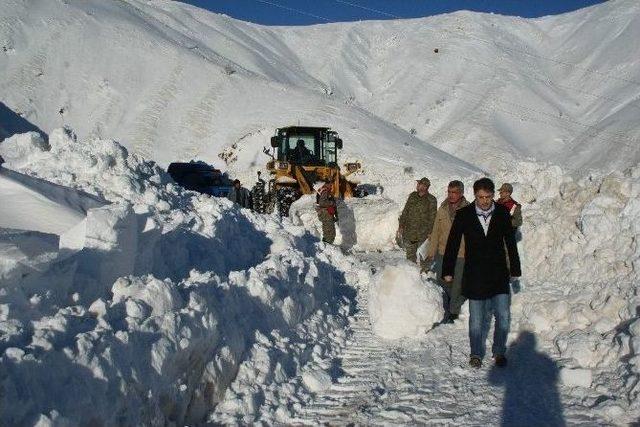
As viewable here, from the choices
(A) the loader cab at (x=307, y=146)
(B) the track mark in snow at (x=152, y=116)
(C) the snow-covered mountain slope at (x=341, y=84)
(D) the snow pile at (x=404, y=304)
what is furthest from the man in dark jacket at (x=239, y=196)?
(B) the track mark in snow at (x=152, y=116)

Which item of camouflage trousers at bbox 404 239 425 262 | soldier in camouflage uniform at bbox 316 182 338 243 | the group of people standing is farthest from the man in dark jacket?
the group of people standing

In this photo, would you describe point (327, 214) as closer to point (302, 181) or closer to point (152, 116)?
point (302, 181)

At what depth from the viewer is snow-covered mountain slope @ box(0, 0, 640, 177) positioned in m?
35.7

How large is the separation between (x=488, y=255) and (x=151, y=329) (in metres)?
2.88

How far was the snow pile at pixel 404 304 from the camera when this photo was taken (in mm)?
6375

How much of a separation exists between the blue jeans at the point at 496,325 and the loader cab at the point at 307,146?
1215cm

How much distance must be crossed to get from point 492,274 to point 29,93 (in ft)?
125

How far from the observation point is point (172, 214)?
856 centimetres

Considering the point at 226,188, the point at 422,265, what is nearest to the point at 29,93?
the point at 226,188

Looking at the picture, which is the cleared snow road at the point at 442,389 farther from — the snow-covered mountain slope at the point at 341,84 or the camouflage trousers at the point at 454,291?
the snow-covered mountain slope at the point at 341,84

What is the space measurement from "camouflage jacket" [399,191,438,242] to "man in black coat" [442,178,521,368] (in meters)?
3.16

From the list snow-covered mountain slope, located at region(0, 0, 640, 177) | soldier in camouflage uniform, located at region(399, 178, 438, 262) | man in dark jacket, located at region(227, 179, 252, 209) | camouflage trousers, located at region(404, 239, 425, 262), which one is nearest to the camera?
soldier in camouflage uniform, located at region(399, 178, 438, 262)

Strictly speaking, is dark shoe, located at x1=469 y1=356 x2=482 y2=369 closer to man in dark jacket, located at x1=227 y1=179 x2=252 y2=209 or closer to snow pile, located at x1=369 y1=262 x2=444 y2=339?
snow pile, located at x1=369 y1=262 x2=444 y2=339

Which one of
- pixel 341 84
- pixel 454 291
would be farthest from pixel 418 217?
pixel 341 84
